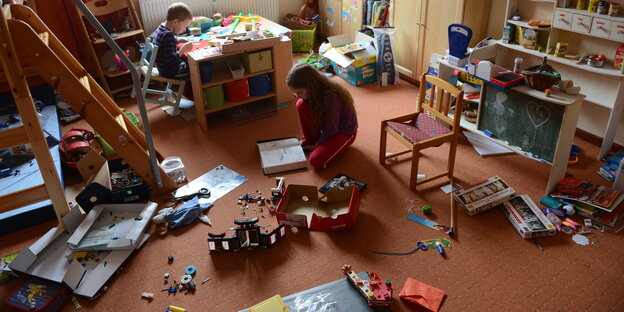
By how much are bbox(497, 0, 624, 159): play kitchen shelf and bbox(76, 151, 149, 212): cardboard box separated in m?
3.17

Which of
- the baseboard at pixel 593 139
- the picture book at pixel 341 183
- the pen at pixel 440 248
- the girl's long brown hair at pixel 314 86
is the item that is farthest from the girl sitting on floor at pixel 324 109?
the baseboard at pixel 593 139

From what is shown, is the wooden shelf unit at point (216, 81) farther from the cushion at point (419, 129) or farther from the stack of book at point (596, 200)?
the stack of book at point (596, 200)

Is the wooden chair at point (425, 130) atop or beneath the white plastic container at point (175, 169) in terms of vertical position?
atop

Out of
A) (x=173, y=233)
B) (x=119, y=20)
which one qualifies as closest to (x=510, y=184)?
(x=173, y=233)

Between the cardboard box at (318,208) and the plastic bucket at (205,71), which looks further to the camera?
the plastic bucket at (205,71)

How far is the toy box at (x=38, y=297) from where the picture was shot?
7.56 ft

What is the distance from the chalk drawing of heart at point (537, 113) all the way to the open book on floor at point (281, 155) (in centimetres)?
163

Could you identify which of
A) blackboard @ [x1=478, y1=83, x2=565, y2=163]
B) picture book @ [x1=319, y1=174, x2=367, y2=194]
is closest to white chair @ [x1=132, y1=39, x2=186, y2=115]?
picture book @ [x1=319, y1=174, x2=367, y2=194]

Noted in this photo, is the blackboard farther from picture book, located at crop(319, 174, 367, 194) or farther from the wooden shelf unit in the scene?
the wooden shelf unit

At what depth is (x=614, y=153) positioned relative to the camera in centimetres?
352

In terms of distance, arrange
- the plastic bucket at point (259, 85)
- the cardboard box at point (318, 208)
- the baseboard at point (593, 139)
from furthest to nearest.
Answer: the plastic bucket at point (259, 85) < the baseboard at point (593, 139) < the cardboard box at point (318, 208)

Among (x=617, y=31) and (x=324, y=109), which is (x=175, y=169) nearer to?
(x=324, y=109)

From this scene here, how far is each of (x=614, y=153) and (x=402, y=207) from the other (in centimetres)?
185

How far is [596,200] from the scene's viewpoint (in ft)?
9.48
